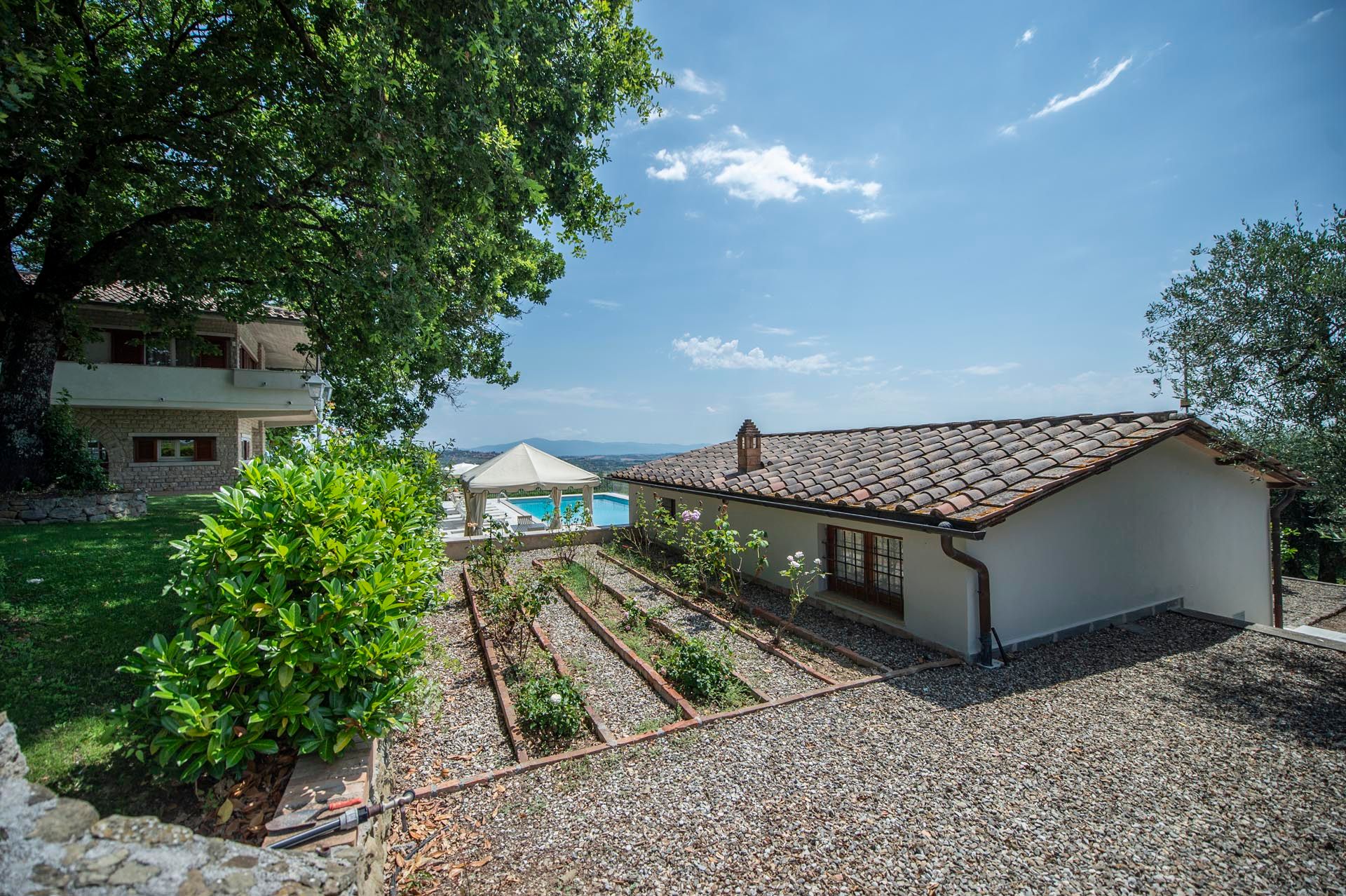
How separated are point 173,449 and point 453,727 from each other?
857 inches

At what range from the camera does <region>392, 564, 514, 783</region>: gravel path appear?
181 inches

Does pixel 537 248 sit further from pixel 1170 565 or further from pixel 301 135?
pixel 1170 565

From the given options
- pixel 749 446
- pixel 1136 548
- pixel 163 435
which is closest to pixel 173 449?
pixel 163 435

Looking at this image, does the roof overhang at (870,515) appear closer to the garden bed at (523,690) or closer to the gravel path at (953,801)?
the gravel path at (953,801)

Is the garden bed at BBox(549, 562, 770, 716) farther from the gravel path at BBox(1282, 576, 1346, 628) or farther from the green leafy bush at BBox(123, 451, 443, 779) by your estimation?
the gravel path at BBox(1282, 576, 1346, 628)

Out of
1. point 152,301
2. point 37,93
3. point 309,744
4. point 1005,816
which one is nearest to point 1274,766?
point 1005,816

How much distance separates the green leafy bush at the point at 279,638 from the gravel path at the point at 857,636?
602 centimetres

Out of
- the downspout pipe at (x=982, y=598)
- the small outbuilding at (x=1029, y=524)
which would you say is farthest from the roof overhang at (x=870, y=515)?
the downspout pipe at (x=982, y=598)

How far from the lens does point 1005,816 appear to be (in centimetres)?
386

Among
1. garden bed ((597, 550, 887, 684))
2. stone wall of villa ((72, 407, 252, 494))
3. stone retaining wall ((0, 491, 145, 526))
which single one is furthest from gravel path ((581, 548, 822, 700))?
stone wall of villa ((72, 407, 252, 494))

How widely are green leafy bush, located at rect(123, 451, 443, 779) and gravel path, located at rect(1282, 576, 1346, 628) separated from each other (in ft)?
57.6

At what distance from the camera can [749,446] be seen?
13.0m

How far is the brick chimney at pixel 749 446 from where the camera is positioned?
12938 mm

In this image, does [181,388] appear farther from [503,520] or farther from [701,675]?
[701,675]
